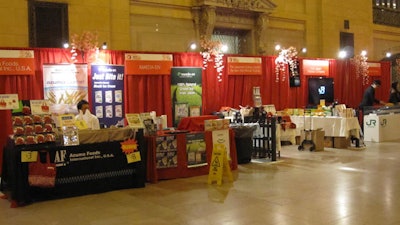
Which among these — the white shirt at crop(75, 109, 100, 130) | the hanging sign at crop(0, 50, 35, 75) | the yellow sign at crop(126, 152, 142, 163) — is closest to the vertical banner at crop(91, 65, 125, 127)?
the hanging sign at crop(0, 50, 35, 75)

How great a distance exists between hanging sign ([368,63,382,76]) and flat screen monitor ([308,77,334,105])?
223cm

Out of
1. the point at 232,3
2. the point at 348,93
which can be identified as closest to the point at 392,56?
the point at 348,93

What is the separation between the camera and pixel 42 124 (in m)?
6.32

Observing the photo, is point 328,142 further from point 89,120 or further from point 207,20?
point 89,120

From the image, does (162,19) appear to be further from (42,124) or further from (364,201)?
A: (364,201)

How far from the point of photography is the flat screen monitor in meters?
14.4

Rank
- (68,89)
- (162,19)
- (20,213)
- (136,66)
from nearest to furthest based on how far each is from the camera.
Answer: (20,213) < (68,89) < (136,66) < (162,19)

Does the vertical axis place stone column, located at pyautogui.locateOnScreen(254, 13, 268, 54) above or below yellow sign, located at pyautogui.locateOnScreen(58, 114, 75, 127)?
above

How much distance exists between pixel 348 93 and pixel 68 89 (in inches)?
396

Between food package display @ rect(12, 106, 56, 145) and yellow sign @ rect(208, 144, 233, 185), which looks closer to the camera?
food package display @ rect(12, 106, 56, 145)

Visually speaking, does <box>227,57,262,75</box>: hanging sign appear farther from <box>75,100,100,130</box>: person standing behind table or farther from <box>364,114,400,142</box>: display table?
<box>75,100,100,130</box>: person standing behind table

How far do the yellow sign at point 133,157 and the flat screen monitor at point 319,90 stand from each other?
8.81 metres

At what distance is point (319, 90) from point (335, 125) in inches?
144

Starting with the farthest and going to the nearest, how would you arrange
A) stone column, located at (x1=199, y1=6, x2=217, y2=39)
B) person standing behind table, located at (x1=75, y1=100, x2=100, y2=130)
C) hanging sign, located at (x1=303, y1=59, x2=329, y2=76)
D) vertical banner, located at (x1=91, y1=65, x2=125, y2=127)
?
hanging sign, located at (x1=303, y1=59, x2=329, y2=76)
stone column, located at (x1=199, y1=6, x2=217, y2=39)
vertical banner, located at (x1=91, y1=65, x2=125, y2=127)
person standing behind table, located at (x1=75, y1=100, x2=100, y2=130)
